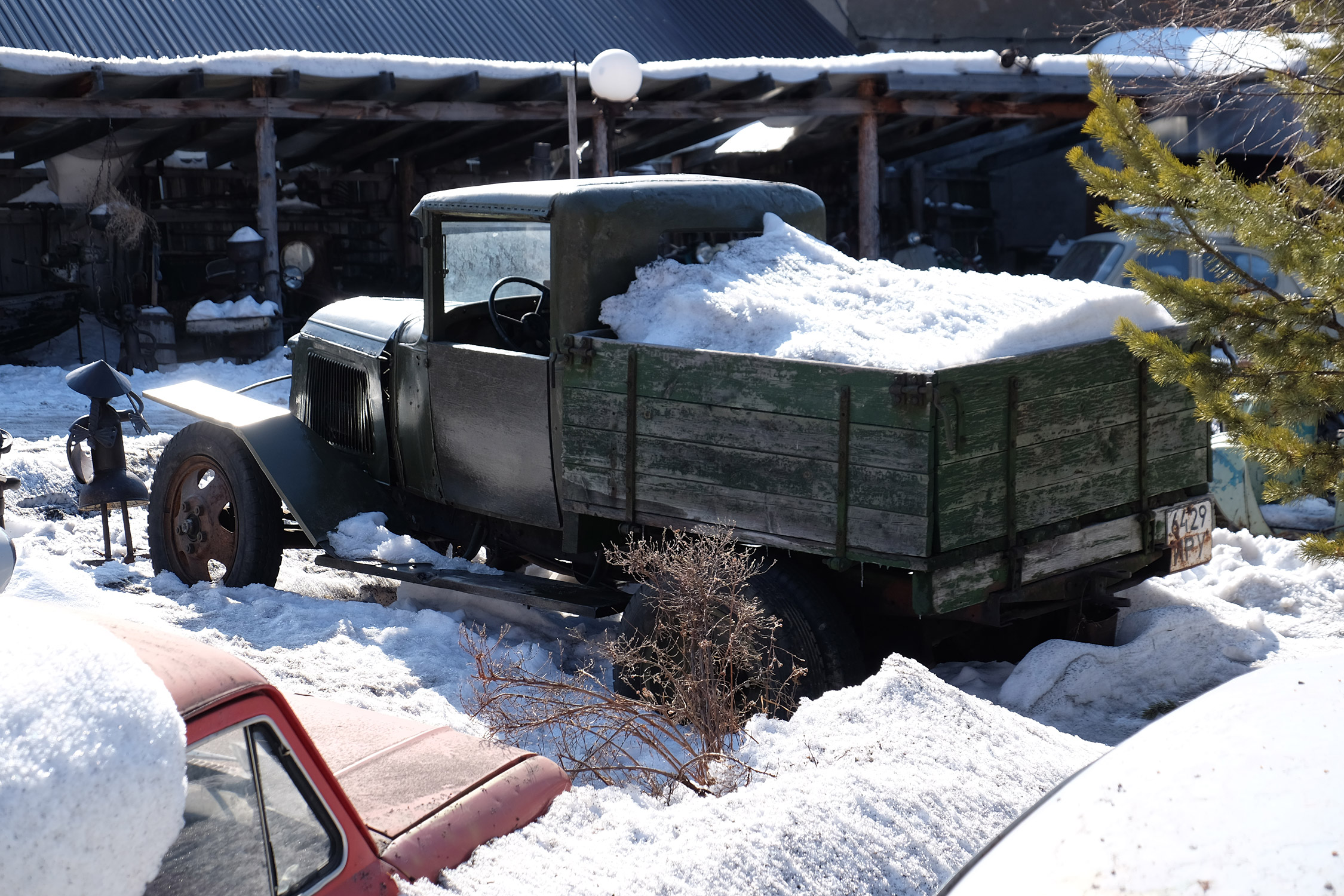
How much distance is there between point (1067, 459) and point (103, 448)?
478 cm

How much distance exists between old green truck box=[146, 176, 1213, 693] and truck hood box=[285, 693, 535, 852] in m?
1.59

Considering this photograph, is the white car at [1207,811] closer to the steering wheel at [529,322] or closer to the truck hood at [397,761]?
the truck hood at [397,761]

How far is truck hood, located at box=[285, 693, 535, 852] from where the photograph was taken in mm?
2547

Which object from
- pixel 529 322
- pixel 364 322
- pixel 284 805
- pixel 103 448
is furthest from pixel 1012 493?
pixel 103 448

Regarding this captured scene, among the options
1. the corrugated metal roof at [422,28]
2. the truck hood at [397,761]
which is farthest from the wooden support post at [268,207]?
the truck hood at [397,761]

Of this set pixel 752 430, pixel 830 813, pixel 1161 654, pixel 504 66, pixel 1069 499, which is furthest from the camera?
pixel 504 66

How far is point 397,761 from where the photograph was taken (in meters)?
2.81

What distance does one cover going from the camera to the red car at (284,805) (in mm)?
1913

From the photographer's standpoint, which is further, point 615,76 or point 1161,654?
point 615,76

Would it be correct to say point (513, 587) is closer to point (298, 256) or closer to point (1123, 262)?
point (1123, 262)

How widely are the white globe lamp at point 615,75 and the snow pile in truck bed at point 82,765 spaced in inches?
369

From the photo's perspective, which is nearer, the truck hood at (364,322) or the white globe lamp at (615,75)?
the truck hood at (364,322)

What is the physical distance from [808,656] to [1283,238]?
210cm

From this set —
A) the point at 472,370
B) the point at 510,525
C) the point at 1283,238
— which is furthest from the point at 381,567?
the point at 1283,238
